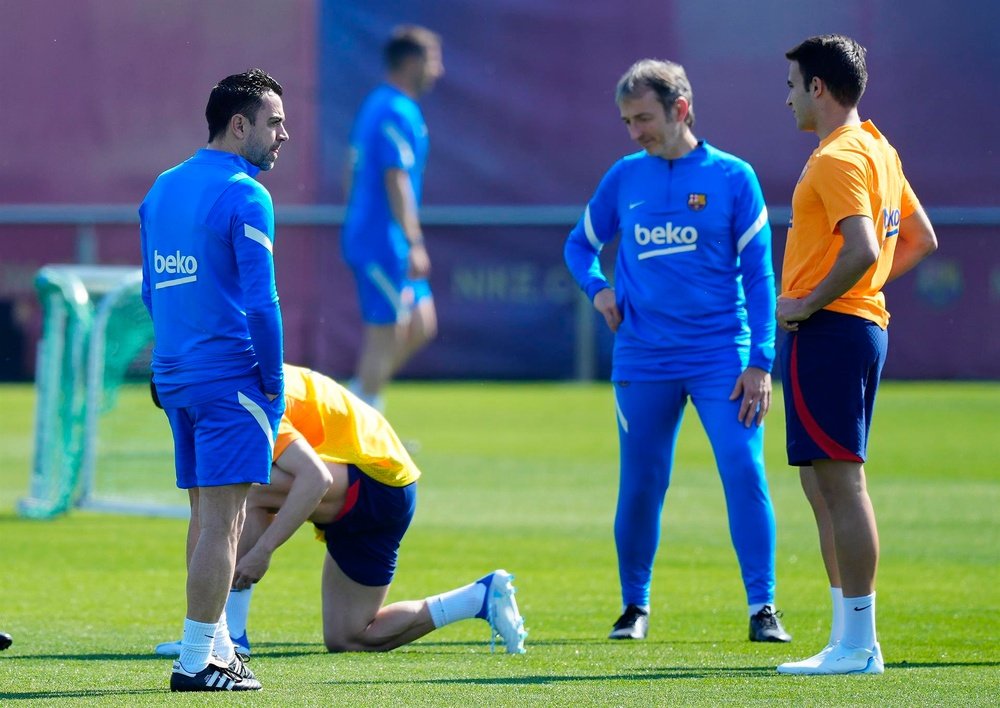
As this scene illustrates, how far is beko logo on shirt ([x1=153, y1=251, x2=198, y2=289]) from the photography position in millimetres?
4824

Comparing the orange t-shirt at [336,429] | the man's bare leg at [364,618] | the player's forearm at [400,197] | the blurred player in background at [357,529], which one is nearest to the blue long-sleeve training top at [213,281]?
the blurred player in background at [357,529]

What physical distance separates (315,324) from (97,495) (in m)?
7.73

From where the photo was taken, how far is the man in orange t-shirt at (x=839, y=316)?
5.07 meters

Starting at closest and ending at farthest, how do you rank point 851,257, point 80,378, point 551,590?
1. point 851,257
2. point 551,590
3. point 80,378

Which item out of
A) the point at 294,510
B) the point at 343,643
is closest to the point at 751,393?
the point at 343,643

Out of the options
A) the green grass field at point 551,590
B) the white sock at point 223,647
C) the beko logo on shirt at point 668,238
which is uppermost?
the beko logo on shirt at point 668,238

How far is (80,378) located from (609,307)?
14.0 feet

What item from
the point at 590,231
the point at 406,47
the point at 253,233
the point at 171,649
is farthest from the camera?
the point at 406,47

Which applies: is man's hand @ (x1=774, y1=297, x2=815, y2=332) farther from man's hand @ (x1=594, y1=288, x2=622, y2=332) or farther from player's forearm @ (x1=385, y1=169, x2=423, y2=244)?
player's forearm @ (x1=385, y1=169, x2=423, y2=244)

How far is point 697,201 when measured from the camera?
6281 millimetres

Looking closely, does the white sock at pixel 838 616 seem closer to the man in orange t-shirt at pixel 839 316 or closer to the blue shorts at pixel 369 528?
the man in orange t-shirt at pixel 839 316

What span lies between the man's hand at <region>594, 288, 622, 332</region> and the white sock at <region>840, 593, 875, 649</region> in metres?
1.59

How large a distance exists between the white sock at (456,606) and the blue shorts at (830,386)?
4.13ft

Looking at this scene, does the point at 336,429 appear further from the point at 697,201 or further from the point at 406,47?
the point at 406,47
